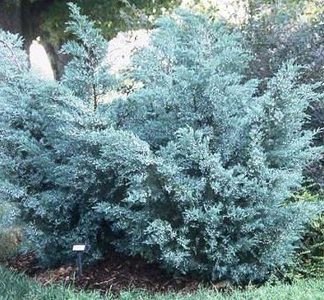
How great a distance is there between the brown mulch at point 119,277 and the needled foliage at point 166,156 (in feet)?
0.41

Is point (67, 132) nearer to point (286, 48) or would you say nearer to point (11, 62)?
point (11, 62)

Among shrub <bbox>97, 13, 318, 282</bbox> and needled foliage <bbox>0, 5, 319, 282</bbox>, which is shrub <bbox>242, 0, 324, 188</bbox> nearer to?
needled foliage <bbox>0, 5, 319, 282</bbox>

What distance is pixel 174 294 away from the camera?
14.6 ft

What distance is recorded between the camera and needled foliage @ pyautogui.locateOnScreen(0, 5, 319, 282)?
453cm

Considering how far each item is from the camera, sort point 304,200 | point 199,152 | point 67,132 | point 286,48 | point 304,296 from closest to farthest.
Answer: point 304,296
point 199,152
point 67,132
point 304,200
point 286,48

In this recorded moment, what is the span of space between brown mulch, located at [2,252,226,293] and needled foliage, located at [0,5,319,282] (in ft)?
0.41

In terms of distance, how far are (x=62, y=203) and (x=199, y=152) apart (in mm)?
1326

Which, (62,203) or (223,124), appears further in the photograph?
(62,203)

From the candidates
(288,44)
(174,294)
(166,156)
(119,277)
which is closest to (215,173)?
(166,156)

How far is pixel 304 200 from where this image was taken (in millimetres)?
5055

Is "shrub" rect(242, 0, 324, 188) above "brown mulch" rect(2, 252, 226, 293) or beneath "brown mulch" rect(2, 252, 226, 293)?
above

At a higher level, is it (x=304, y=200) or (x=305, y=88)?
(x=305, y=88)

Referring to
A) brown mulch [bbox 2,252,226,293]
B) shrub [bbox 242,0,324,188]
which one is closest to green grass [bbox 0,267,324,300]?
brown mulch [bbox 2,252,226,293]

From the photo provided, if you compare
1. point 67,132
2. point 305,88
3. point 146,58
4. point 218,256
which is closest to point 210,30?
point 146,58
